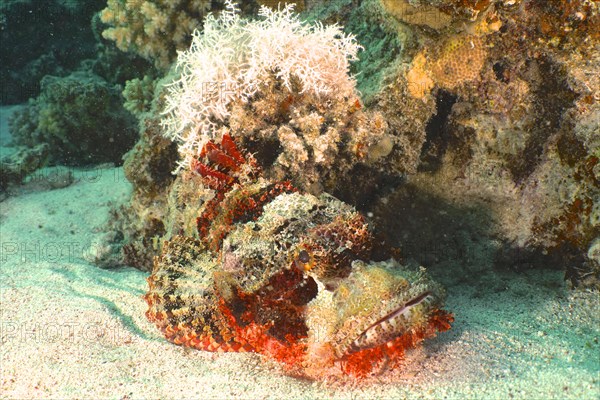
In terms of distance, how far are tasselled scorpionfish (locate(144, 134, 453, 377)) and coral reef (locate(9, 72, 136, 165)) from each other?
710 centimetres

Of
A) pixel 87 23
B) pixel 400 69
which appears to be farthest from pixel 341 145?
pixel 87 23

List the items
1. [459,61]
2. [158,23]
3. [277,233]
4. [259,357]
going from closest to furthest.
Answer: [277,233]
[259,357]
[459,61]
[158,23]

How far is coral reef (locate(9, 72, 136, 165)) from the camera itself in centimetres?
993

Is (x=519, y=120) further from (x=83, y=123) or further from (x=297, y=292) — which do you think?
(x=83, y=123)

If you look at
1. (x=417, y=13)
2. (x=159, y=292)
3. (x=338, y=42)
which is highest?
(x=417, y=13)

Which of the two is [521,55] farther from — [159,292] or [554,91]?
[159,292]

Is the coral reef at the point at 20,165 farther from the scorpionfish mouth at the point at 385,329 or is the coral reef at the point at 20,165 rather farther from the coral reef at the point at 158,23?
the scorpionfish mouth at the point at 385,329

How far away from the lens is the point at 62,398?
3074 millimetres

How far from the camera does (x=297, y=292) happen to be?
304 centimetres

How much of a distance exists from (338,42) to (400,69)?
0.66m

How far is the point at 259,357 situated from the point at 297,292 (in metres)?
0.85

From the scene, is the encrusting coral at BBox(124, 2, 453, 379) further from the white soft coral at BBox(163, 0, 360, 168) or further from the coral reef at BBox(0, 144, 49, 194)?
the coral reef at BBox(0, 144, 49, 194)

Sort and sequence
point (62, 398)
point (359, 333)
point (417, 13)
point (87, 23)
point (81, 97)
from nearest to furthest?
point (359, 333)
point (62, 398)
point (417, 13)
point (81, 97)
point (87, 23)

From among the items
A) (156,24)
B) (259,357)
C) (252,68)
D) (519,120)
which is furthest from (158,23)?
(259,357)
